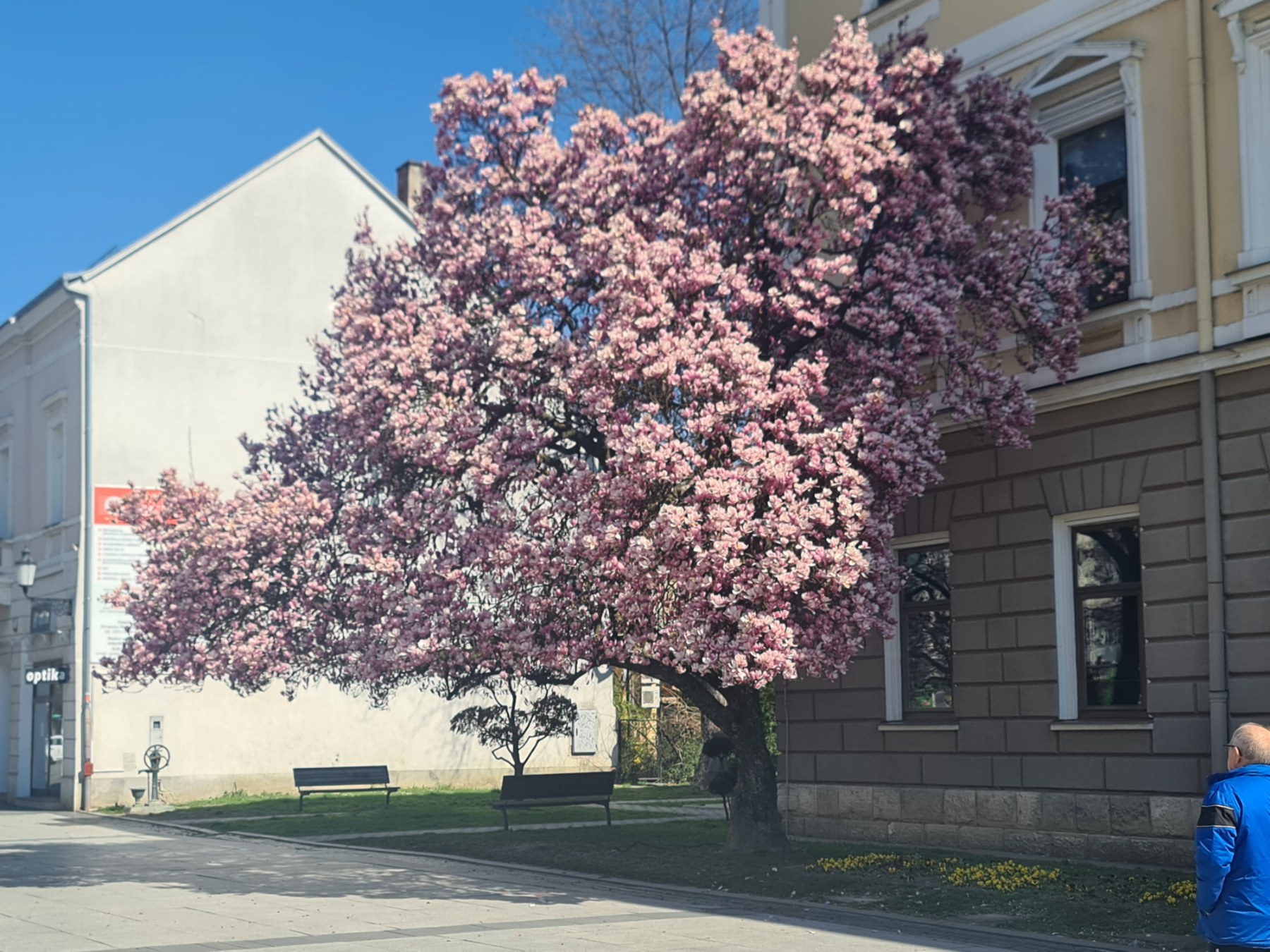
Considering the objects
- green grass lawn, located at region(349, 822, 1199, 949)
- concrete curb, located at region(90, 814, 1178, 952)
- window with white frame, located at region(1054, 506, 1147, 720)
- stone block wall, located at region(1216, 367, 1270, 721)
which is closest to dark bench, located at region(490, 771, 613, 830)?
green grass lawn, located at region(349, 822, 1199, 949)

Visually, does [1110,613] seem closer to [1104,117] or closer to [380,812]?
[1104,117]

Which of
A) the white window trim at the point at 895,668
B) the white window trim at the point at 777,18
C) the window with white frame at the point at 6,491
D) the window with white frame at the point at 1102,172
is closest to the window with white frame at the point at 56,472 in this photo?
the window with white frame at the point at 6,491

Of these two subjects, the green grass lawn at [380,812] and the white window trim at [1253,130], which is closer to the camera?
the white window trim at [1253,130]

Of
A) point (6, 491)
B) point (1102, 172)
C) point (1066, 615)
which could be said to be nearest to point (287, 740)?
point (6, 491)

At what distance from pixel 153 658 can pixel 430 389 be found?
27.9ft

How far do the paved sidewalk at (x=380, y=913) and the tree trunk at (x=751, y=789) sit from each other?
198 centimetres

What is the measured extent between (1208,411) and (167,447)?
23710mm

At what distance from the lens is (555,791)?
23062 millimetres

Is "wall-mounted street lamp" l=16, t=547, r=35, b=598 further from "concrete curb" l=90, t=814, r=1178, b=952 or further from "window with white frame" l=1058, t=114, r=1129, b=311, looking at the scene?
"window with white frame" l=1058, t=114, r=1129, b=311

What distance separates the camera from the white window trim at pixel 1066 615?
55.9ft

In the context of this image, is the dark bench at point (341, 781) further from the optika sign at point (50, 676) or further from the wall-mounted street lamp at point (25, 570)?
the wall-mounted street lamp at point (25, 570)

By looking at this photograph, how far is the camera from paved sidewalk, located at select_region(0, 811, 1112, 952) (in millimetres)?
12320

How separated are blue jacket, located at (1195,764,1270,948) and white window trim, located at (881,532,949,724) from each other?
12.1 metres

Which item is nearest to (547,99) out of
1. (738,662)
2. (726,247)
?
(726,247)
